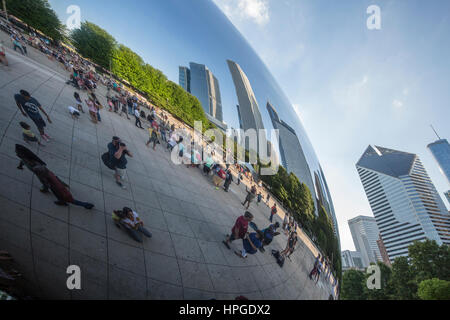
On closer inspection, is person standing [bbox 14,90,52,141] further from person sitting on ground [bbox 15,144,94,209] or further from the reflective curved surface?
the reflective curved surface

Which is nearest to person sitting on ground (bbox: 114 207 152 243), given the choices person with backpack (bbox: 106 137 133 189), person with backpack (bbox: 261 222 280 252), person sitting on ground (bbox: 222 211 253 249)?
person with backpack (bbox: 106 137 133 189)

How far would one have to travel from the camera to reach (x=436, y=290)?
564 inches

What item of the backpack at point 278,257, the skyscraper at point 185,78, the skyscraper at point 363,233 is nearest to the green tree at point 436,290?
the backpack at point 278,257

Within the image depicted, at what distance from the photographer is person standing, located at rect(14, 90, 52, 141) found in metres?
1.39

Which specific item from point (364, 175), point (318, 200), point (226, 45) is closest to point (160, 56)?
point (226, 45)

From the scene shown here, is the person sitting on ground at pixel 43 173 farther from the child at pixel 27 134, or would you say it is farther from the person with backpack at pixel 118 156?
the person with backpack at pixel 118 156

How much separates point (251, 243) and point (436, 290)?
2270cm

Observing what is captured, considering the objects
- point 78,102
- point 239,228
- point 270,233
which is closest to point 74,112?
point 78,102

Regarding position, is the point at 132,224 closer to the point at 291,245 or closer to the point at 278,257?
the point at 278,257

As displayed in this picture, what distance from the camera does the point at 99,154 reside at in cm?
167

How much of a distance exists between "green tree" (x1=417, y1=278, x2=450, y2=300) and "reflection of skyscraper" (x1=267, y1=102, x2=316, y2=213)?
20660 mm

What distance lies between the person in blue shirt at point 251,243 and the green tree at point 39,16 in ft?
8.15
